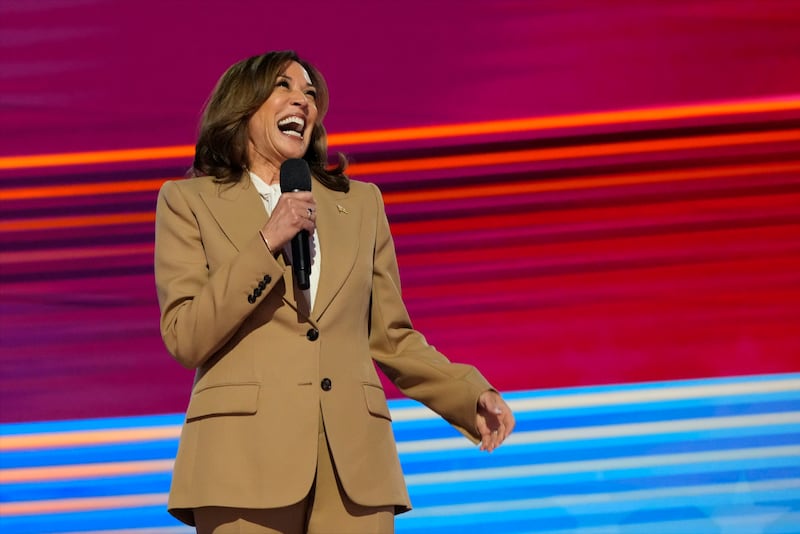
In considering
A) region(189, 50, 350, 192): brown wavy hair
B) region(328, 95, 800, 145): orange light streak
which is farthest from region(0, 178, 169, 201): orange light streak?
region(189, 50, 350, 192): brown wavy hair

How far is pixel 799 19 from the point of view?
310 centimetres

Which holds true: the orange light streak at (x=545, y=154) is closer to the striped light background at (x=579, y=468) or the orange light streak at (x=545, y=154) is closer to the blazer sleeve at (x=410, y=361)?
the striped light background at (x=579, y=468)

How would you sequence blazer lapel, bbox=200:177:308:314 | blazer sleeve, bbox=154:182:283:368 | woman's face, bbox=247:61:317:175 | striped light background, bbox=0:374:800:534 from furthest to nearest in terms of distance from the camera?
striped light background, bbox=0:374:800:534 < woman's face, bbox=247:61:317:175 < blazer lapel, bbox=200:177:308:314 < blazer sleeve, bbox=154:182:283:368

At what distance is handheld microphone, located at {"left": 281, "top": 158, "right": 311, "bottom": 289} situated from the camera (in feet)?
Answer: 5.71

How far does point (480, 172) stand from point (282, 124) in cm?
111

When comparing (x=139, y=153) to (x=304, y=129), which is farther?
(x=139, y=153)

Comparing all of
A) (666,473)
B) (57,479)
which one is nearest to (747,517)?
(666,473)

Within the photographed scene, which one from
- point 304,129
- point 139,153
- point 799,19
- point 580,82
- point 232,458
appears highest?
point 799,19

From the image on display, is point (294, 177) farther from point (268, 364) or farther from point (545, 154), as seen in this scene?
point (545, 154)

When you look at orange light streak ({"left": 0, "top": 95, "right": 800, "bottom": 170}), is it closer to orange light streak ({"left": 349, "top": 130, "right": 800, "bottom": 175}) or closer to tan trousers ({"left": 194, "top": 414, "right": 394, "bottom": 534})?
orange light streak ({"left": 349, "top": 130, "right": 800, "bottom": 175})

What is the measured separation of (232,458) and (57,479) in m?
1.50

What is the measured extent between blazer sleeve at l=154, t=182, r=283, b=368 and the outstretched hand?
42cm

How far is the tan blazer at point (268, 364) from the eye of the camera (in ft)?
5.67

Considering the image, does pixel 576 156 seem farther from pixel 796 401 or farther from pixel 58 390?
pixel 58 390
